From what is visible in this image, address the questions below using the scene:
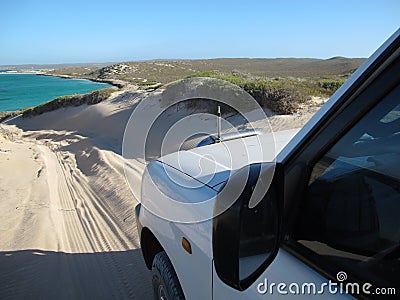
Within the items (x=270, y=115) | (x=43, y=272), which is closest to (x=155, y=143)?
(x=270, y=115)

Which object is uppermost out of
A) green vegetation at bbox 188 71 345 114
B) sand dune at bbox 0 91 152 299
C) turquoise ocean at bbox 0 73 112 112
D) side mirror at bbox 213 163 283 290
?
side mirror at bbox 213 163 283 290

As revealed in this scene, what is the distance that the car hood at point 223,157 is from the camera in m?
2.27

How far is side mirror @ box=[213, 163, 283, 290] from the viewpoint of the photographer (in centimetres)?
115

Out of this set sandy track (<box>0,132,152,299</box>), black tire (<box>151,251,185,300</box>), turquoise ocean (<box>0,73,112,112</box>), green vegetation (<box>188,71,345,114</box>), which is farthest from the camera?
turquoise ocean (<box>0,73,112,112</box>)

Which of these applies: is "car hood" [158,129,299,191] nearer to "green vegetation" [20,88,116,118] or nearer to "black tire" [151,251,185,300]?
"black tire" [151,251,185,300]

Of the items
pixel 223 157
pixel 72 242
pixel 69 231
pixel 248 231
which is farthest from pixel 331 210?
pixel 69 231

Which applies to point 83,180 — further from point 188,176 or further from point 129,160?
point 188,176

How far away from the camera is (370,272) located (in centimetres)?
112
